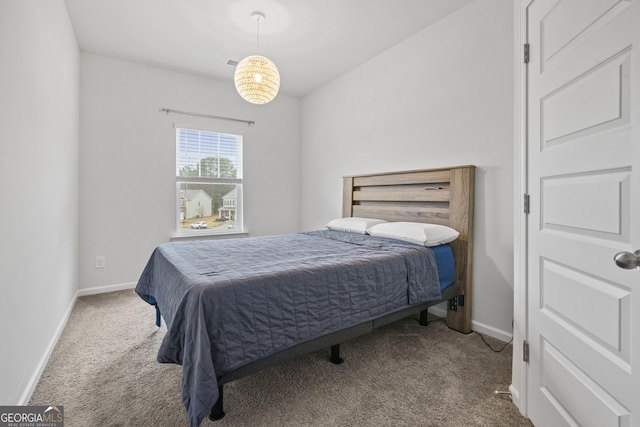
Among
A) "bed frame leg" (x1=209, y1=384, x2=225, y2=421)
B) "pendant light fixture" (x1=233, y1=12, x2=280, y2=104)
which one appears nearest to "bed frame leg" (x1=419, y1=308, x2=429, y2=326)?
"bed frame leg" (x1=209, y1=384, x2=225, y2=421)

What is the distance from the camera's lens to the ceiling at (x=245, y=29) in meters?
2.45

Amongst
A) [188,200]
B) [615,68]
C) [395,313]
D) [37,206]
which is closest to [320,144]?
[188,200]

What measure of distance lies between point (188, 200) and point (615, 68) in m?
3.98

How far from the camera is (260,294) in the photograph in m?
1.41

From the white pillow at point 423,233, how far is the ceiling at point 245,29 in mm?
1868

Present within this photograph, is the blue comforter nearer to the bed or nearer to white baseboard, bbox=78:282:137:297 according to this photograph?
the bed

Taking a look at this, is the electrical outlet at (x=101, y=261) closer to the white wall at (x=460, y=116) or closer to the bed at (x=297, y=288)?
the bed at (x=297, y=288)

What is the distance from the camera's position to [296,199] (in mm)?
4719

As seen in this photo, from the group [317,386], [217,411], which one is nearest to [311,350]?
[317,386]

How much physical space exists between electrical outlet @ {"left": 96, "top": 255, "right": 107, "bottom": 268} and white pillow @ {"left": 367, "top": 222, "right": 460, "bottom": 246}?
317 centimetres

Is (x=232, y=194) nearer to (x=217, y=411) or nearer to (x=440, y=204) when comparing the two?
(x=440, y=204)

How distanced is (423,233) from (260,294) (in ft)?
4.62

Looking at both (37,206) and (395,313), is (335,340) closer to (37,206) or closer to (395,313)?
(395,313)

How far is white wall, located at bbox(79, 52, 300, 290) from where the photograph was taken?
326 cm
